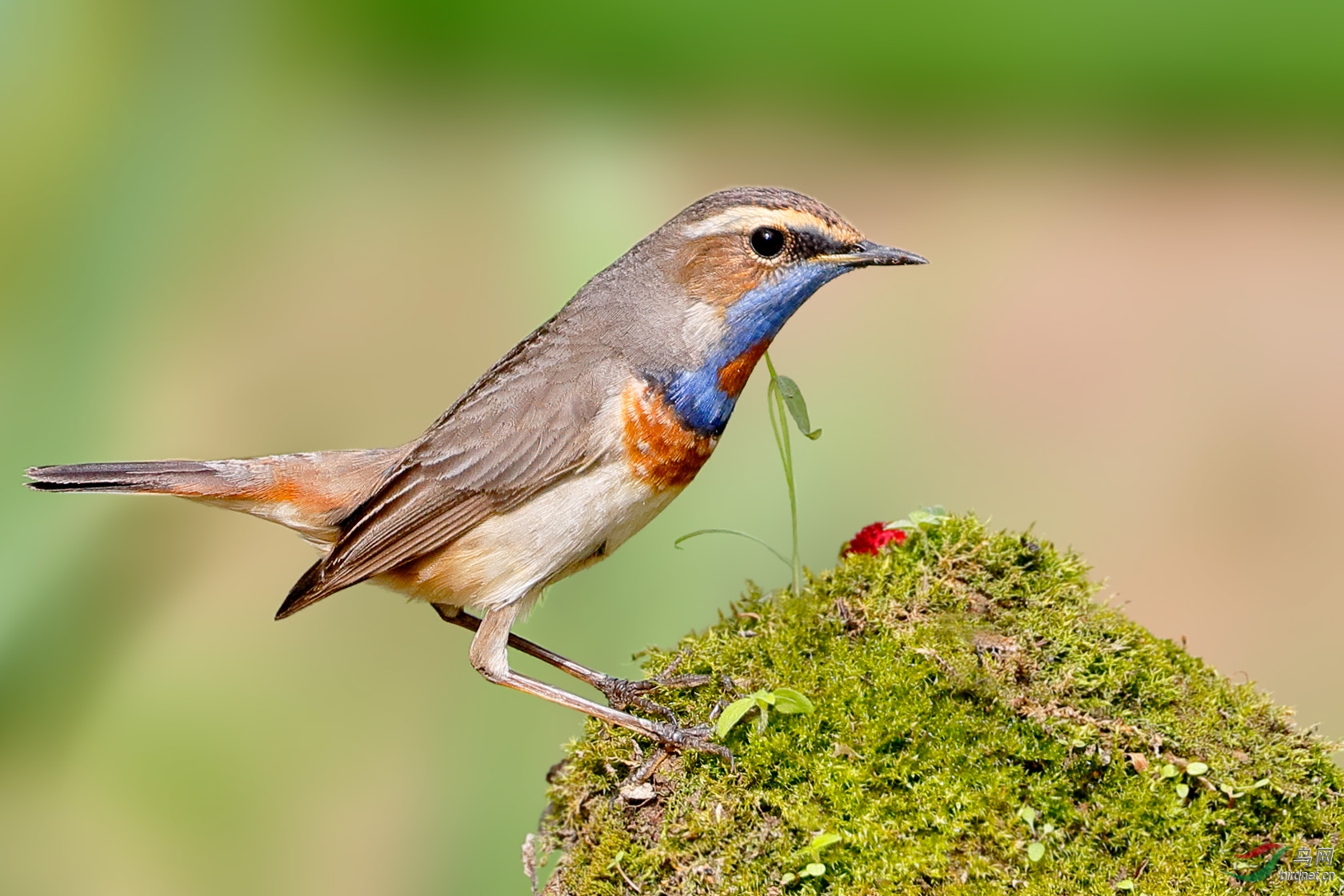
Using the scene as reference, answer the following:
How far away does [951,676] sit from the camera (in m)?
3.79

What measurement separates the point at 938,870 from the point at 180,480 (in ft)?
11.0

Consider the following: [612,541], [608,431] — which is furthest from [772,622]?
[608,431]

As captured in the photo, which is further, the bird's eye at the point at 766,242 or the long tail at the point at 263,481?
the long tail at the point at 263,481

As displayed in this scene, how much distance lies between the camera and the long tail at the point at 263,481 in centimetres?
471

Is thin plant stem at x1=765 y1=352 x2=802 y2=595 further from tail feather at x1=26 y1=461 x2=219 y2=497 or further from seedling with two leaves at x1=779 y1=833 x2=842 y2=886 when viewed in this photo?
tail feather at x1=26 y1=461 x2=219 y2=497

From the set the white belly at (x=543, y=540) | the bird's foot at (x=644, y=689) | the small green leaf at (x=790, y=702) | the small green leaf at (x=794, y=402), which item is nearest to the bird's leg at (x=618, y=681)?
the bird's foot at (x=644, y=689)

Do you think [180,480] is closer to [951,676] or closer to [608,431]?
[608,431]

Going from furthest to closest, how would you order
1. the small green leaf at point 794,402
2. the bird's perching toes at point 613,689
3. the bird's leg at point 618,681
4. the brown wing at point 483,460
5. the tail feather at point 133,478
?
the tail feather at point 133,478 < the small green leaf at point 794,402 < the brown wing at point 483,460 < the bird's leg at point 618,681 < the bird's perching toes at point 613,689

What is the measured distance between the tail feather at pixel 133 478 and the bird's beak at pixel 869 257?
2.71m

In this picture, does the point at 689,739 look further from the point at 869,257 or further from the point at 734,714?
the point at 869,257

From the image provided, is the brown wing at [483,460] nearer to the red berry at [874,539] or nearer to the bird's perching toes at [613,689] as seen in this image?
the bird's perching toes at [613,689]

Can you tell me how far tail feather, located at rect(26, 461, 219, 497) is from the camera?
15.3ft

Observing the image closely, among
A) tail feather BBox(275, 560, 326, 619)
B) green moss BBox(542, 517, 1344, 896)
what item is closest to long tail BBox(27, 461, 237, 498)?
tail feather BBox(275, 560, 326, 619)

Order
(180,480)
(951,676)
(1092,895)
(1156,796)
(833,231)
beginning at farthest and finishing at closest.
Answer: (180,480), (833,231), (951,676), (1156,796), (1092,895)
